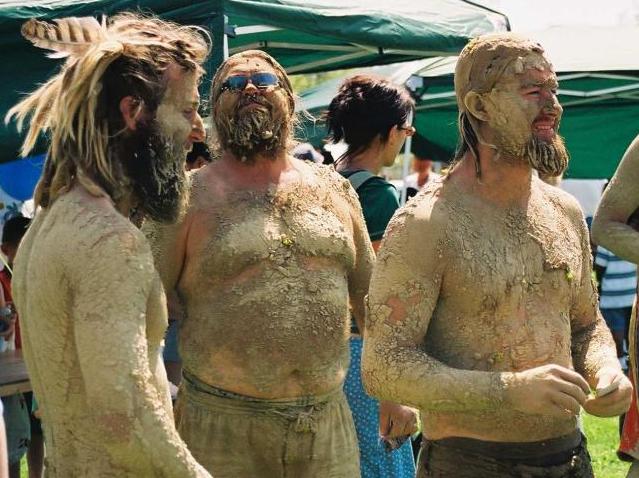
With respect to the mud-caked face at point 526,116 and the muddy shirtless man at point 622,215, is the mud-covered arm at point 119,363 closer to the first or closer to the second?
the mud-caked face at point 526,116

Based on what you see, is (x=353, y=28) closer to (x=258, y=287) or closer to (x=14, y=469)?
(x=258, y=287)

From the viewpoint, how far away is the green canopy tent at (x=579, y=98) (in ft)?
30.9

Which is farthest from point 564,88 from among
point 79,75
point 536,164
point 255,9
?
point 79,75

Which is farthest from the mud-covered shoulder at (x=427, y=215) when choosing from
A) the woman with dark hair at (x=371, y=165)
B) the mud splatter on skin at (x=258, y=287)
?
the woman with dark hair at (x=371, y=165)

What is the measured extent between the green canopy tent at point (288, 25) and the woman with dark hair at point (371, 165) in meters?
0.54

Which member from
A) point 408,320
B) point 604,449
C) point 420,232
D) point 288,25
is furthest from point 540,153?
point 604,449

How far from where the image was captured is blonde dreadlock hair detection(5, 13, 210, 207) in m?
2.79

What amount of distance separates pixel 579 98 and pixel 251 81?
6607mm

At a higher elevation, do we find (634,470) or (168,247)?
(168,247)

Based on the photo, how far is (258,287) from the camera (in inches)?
156

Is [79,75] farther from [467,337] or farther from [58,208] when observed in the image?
[467,337]

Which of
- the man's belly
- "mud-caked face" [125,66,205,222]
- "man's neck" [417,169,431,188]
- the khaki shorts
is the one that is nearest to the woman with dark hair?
the khaki shorts

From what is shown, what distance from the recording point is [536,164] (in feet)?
11.1

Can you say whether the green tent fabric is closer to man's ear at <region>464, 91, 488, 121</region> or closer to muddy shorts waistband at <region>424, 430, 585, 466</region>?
man's ear at <region>464, 91, 488, 121</region>
